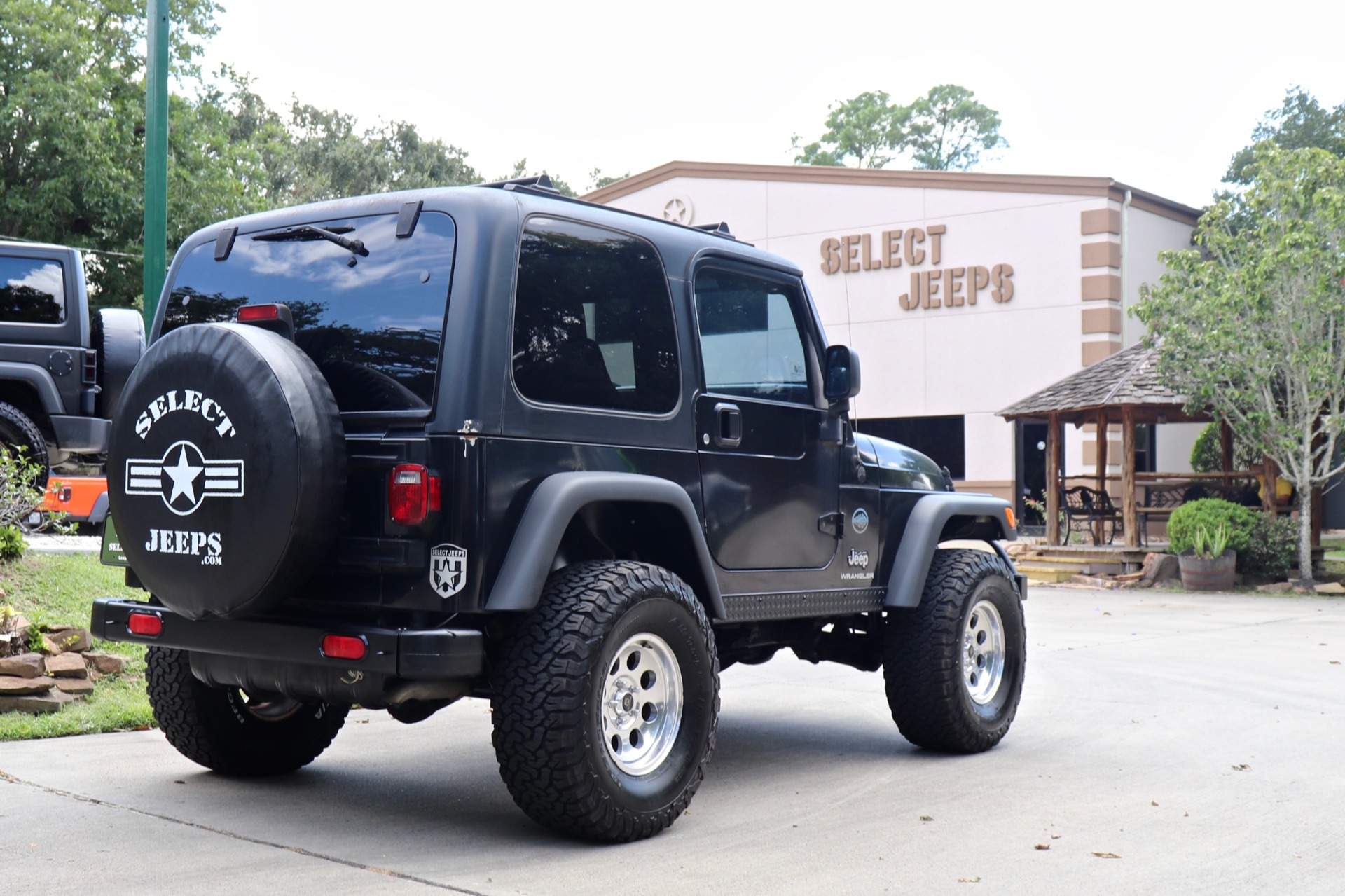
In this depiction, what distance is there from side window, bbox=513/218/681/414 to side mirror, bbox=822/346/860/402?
3.51 feet

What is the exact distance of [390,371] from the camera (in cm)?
475

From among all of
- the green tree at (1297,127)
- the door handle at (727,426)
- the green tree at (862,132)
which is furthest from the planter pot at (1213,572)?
Result: the green tree at (862,132)

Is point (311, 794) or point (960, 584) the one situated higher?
point (960, 584)

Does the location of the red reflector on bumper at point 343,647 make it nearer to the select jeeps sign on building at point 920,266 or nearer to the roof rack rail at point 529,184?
the roof rack rail at point 529,184

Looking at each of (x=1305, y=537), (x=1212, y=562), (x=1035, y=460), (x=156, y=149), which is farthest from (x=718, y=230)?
(x=1035, y=460)

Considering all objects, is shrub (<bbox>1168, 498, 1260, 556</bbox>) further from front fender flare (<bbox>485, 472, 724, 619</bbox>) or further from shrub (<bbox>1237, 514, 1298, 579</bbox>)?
front fender flare (<bbox>485, 472, 724, 619</bbox>)

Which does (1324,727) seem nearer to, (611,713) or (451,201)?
(611,713)

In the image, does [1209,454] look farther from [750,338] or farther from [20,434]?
[750,338]

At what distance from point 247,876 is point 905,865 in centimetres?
210

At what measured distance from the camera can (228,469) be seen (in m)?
4.52

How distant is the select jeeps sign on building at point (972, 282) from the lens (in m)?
23.9

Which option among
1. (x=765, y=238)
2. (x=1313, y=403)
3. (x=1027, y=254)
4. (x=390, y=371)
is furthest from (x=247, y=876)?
(x=765, y=238)

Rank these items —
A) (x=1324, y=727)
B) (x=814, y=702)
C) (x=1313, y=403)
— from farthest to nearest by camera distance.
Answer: (x=1313, y=403)
(x=814, y=702)
(x=1324, y=727)

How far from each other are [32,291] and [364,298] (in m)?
8.99
